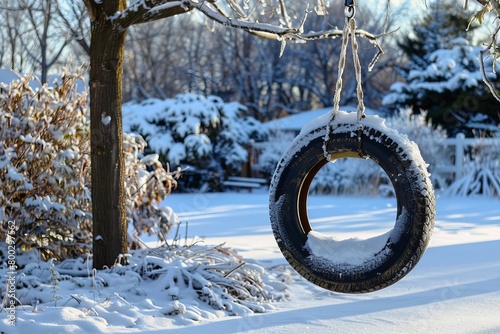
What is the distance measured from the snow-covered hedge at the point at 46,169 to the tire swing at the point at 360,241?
2.85 m

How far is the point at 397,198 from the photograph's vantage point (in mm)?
3201

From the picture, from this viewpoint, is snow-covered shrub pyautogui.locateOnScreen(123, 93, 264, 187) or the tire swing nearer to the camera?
the tire swing

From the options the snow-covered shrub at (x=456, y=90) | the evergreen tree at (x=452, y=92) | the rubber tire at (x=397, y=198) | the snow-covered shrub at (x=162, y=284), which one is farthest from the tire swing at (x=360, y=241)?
the snow-covered shrub at (x=456, y=90)

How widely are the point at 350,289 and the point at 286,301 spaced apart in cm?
214

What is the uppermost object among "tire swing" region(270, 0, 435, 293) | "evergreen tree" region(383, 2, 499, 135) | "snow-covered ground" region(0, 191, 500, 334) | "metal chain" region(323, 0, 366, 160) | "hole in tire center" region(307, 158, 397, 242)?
"evergreen tree" region(383, 2, 499, 135)

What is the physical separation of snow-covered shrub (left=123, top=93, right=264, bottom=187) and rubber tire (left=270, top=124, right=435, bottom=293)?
1114cm

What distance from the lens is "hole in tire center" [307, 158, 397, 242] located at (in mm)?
9448

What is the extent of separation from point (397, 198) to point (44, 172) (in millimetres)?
3520

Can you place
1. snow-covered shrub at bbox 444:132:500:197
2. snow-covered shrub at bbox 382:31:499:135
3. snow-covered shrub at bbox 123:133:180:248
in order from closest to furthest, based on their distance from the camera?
snow-covered shrub at bbox 123:133:180:248, snow-covered shrub at bbox 444:132:500:197, snow-covered shrub at bbox 382:31:499:135

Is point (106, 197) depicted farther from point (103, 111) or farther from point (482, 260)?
point (482, 260)

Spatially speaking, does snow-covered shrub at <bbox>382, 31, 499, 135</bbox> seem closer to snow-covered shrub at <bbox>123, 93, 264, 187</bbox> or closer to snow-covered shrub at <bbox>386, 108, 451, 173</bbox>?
snow-covered shrub at <bbox>386, 108, 451, 173</bbox>

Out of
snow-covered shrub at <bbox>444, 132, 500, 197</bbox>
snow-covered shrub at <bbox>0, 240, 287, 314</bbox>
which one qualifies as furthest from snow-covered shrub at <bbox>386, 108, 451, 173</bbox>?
snow-covered shrub at <bbox>0, 240, 287, 314</bbox>

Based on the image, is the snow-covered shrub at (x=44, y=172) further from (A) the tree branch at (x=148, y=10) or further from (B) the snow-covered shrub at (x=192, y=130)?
(B) the snow-covered shrub at (x=192, y=130)

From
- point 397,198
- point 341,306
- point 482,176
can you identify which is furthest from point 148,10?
point 482,176
